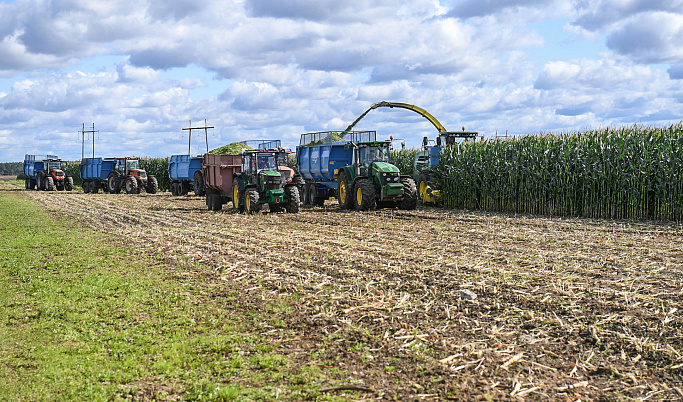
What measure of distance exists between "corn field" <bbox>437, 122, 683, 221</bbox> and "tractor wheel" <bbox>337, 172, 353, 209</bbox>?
466 cm

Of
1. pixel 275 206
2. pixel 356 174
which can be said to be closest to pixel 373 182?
pixel 356 174

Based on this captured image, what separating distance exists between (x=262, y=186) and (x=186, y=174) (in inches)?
612

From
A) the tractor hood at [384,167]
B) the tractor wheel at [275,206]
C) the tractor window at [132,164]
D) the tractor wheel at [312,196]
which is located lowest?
the tractor wheel at [275,206]

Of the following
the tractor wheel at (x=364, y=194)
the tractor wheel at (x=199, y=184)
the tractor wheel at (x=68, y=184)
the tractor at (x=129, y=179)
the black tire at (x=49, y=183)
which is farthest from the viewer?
the tractor wheel at (x=68, y=184)

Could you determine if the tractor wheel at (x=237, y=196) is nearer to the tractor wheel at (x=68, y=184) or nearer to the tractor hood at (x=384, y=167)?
the tractor hood at (x=384, y=167)

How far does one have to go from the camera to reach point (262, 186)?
774 inches

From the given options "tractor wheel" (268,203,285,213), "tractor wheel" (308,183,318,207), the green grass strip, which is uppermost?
"tractor wheel" (308,183,318,207)

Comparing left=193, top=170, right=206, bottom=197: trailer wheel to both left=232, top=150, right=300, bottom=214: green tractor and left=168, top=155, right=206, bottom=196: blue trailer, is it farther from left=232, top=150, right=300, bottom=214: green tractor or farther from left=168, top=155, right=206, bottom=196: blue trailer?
left=232, top=150, right=300, bottom=214: green tractor

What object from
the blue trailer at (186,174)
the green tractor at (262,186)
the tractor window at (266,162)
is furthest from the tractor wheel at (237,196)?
the blue trailer at (186,174)

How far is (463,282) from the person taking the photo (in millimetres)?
8594

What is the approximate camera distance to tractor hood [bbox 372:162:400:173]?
20.5 metres

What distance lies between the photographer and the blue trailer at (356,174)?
20547mm

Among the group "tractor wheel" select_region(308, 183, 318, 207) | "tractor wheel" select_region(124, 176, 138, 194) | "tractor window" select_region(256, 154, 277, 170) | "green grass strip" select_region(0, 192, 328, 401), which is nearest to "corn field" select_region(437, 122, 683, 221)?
"tractor wheel" select_region(308, 183, 318, 207)

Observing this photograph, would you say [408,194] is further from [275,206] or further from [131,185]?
[131,185]
